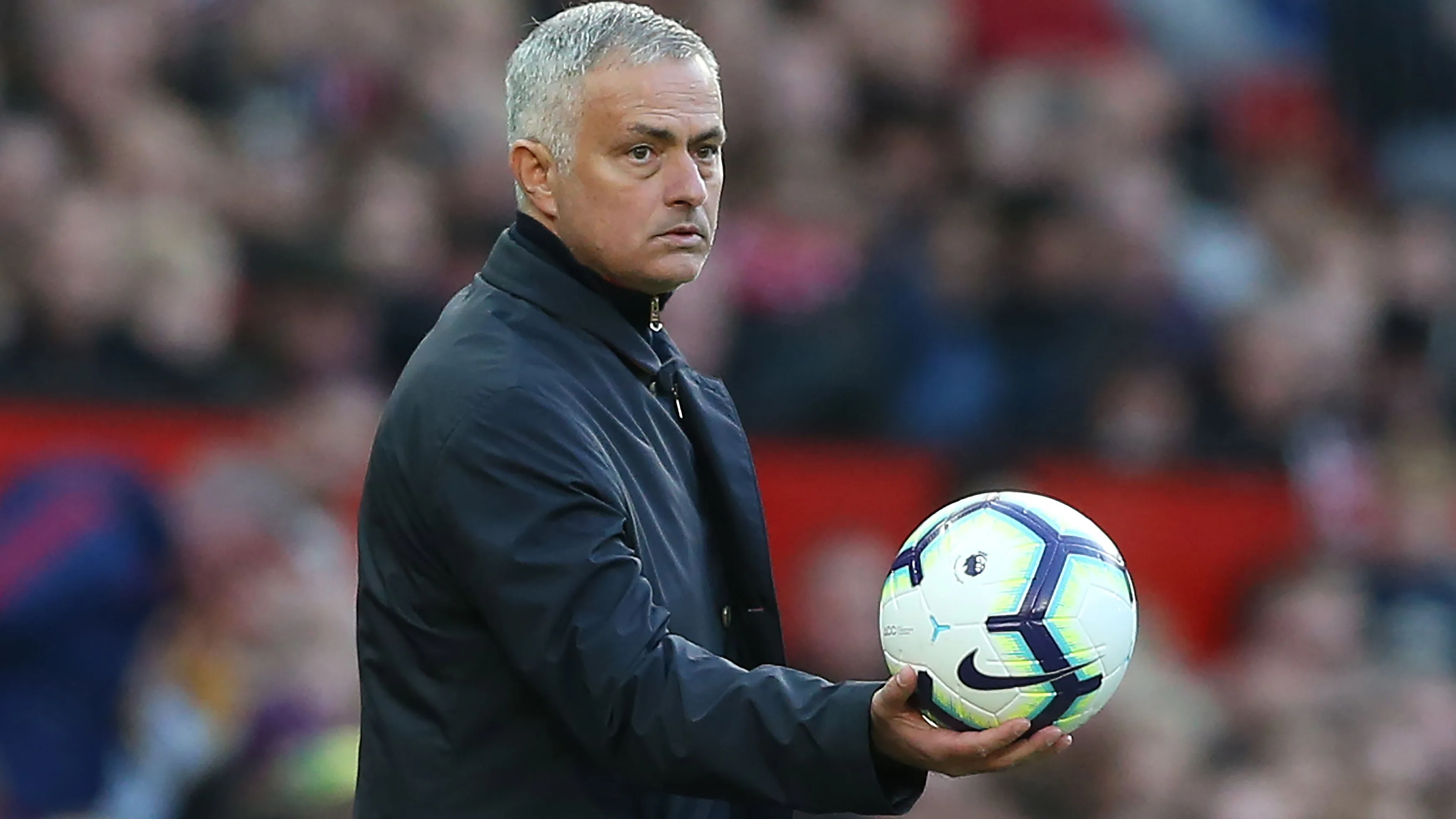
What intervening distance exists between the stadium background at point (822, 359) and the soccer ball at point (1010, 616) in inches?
75.5

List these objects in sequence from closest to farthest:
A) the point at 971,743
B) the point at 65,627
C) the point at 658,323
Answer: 1. the point at 971,743
2. the point at 658,323
3. the point at 65,627

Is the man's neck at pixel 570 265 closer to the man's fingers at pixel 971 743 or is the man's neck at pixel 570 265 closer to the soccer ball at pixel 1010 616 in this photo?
the soccer ball at pixel 1010 616

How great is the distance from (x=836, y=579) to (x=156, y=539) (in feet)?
7.09

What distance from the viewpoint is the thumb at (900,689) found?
337cm

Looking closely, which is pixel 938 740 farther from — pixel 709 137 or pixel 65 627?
pixel 65 627

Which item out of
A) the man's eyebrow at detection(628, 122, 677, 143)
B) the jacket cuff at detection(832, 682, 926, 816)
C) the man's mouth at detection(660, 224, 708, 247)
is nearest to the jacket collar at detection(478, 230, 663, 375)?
the man's mouth at detection(660, 224, 708, 247)

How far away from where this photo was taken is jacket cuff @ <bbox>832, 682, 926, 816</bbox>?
133 inches

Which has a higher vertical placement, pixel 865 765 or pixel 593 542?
pixel 593 542

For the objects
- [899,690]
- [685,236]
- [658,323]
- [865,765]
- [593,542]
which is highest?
[685,236]

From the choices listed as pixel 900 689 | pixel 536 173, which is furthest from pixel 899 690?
pixel 536 173

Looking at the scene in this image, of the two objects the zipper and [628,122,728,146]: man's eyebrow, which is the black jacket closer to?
the zipper

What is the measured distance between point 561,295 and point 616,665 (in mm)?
658

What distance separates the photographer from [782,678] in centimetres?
343

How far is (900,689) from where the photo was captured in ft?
11.1
